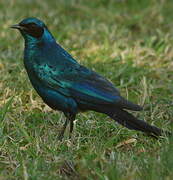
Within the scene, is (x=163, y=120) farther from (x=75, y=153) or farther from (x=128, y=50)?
(x=128, y=50)

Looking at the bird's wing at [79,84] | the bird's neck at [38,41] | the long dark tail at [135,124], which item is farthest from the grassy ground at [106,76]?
the bird's neck at [38,41]

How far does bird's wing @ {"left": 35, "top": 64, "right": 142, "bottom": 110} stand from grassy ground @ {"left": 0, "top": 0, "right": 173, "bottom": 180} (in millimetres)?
318

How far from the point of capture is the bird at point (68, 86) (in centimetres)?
505

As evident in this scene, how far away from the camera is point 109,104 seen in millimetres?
5051

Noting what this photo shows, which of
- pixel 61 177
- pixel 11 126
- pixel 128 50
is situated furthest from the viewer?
pixel 128 50

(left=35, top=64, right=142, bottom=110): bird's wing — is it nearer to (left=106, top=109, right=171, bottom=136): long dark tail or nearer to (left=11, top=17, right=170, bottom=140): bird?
(left=11, top=17, right=170, bottom=140): bird

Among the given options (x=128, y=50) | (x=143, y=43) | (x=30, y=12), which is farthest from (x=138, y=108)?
(x=30, y=12)

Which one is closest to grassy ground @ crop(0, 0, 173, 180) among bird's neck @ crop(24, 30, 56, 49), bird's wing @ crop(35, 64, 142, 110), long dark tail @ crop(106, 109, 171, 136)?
long dark tail @ crop(106, 109, 171, 136)

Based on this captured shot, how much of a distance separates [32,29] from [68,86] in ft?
2.07

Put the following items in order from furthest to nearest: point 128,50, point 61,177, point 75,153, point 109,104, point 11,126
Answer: point 128,50, point 11,126, point 109,104, point 75,153, point 61,177

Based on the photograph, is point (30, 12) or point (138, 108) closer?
point (138, 108)

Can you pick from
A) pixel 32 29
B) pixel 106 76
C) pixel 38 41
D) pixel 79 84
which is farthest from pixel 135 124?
pixel 106 76

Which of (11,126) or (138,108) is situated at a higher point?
(138,108)

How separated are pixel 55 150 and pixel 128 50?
2.99 meters
